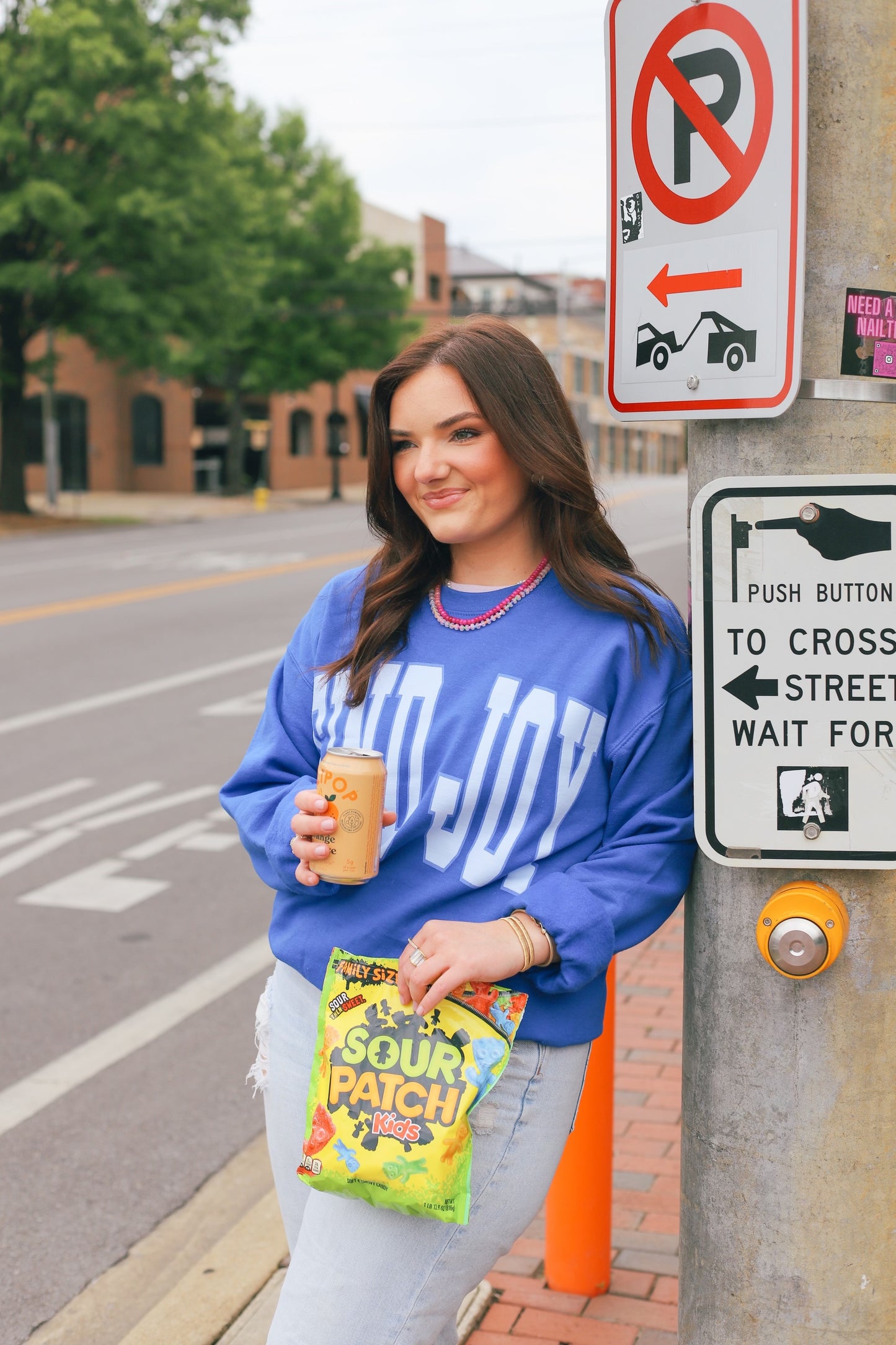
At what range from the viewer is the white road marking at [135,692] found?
9.90 meters

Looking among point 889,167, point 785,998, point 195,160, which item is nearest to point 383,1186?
point 785,998

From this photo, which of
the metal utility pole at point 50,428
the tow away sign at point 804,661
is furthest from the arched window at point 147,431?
the tow away sign at point 804,661

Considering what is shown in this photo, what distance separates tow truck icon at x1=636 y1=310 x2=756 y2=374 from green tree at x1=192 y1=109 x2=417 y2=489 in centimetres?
4132

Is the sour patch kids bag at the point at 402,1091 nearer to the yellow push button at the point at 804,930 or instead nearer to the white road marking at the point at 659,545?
the yellow push button at the point at 804,930

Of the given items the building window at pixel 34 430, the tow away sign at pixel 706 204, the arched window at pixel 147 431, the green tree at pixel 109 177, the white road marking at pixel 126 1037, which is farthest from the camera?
the arched window at pixel 147 431

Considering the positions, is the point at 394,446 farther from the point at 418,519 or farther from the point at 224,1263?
the point at 224,1263

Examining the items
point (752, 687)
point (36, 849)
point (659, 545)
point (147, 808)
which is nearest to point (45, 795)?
point (147, 808)

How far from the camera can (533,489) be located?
221 centimetres

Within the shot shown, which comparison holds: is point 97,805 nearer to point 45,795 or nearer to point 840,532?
point 45,795

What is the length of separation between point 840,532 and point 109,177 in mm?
29939

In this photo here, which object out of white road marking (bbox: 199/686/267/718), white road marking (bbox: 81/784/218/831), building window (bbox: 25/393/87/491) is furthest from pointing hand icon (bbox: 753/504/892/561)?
building window (bbox: 25/393/87/491)

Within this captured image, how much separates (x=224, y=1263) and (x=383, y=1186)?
1.76 meters

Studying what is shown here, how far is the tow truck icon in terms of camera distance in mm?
1817

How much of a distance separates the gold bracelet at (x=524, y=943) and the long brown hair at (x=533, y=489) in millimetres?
436
